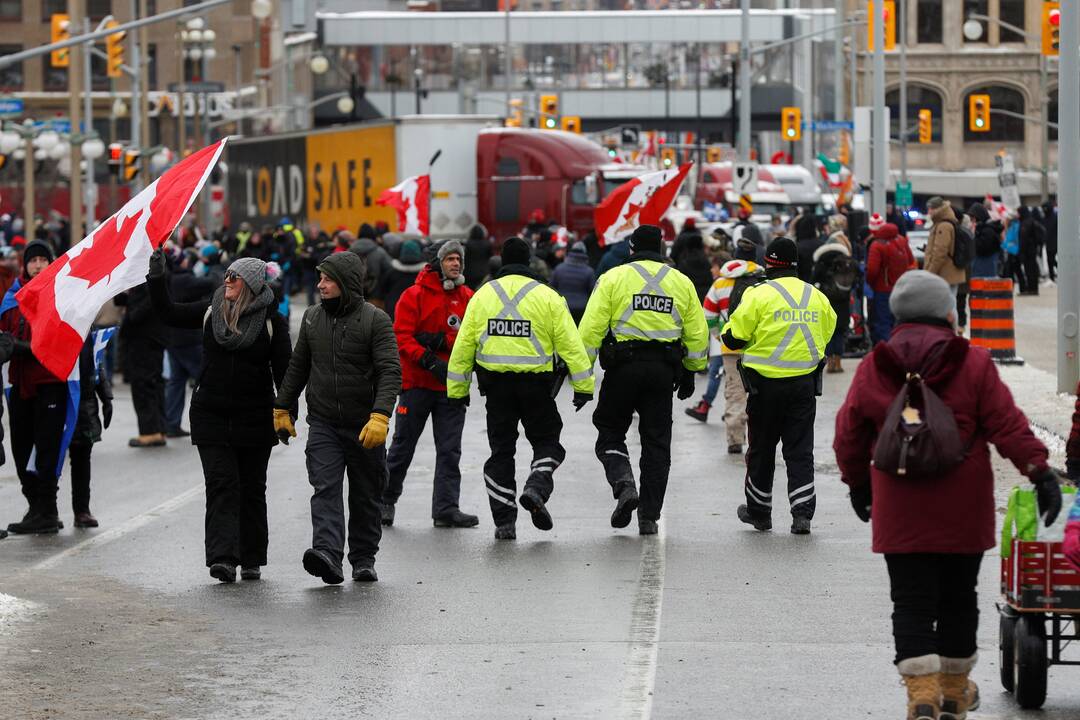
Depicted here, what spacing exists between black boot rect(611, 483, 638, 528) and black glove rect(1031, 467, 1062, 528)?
5526 mm

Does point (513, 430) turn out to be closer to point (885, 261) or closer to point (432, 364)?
point (432, 364)

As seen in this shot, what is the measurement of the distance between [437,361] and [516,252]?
1.05 meters

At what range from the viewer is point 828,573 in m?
11.4

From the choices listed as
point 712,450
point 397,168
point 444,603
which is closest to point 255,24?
point 397,168

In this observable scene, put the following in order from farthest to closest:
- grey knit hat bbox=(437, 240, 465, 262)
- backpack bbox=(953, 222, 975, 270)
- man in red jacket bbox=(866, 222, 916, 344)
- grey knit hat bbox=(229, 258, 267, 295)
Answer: backpack bbox=(953, 222, 975, 270) → man in red jacket bbox=(866, 222, 916, 344) → grey knit hat bbox=(437, 240, 465, 262) → grey knit hat bbox=(229, 258, 267, 295)

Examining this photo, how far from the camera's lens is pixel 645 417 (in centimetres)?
1293

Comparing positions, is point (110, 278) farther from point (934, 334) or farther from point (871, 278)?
point (871, 278)

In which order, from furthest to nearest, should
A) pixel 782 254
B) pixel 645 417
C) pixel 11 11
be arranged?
1. pixel 11 11
2. pixel 782 254
3. pixel 645 417

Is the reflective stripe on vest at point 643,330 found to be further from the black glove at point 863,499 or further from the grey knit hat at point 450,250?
the black glove at point 863,499

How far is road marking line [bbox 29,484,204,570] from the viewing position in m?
12.5

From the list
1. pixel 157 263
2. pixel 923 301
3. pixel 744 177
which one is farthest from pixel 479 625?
pixel 744 177

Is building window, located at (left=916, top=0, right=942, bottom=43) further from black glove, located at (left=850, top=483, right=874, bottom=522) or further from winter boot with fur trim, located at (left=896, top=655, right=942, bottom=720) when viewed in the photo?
winter boot with fur trim, located at (left=896, top=655, right=942, bottom=720)

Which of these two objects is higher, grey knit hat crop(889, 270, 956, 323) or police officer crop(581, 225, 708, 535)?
grey knit hat crop(889, 270, 956, 323)

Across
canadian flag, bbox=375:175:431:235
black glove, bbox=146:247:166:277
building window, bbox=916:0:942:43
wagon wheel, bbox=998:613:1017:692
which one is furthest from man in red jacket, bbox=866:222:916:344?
building window, bbox=916:0:942:43
